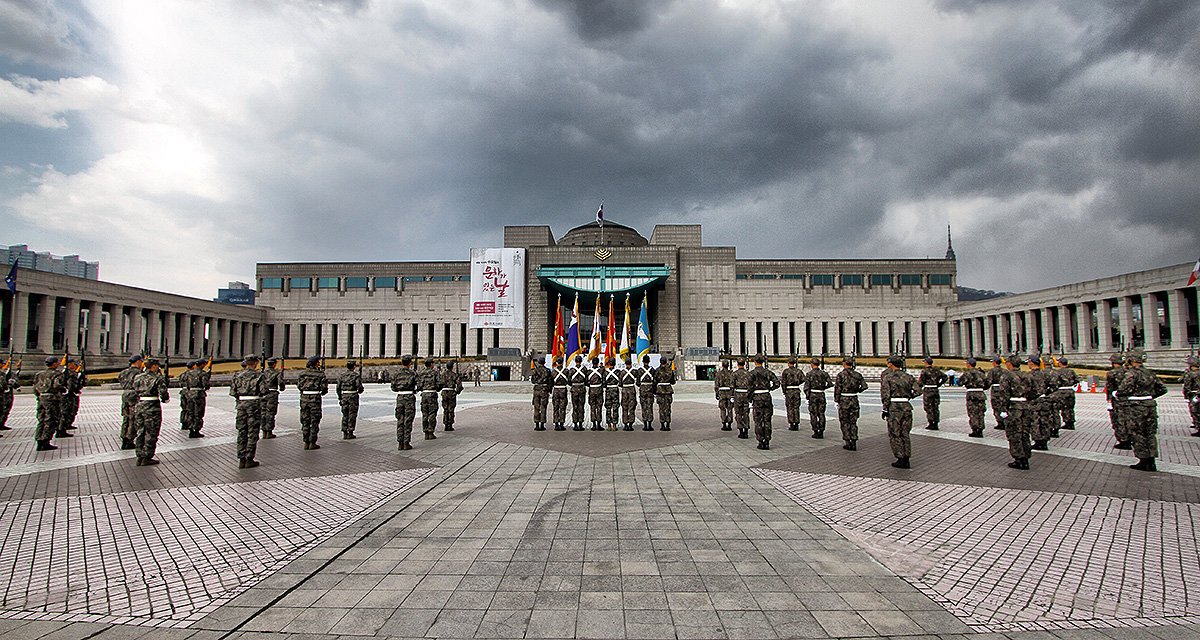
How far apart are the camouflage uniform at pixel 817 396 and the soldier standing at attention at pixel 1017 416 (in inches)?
140

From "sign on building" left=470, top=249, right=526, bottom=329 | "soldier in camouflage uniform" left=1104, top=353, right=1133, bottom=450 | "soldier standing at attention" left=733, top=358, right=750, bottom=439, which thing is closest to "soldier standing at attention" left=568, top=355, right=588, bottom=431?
"soldier standing at attention" left=733, top=358, right=750, bottom=439

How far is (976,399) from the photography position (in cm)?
1373

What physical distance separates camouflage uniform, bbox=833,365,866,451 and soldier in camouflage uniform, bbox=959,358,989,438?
12.9 feet

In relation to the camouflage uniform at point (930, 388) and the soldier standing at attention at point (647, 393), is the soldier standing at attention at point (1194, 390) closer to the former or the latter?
the camouflage uniform at point (930, 388)

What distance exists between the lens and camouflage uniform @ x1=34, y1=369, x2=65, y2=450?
11562 millimetres

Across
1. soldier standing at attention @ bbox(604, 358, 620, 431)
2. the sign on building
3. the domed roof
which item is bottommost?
soldier standing at attention @ bbox(604, 358, 620, 431)

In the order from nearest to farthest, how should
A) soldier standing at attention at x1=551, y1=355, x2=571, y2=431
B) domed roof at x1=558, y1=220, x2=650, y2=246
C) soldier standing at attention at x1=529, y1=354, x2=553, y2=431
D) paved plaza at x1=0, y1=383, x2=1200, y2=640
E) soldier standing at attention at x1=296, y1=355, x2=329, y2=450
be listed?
paved plaza at x1=0, y1=383, x2=1200, y2=640 → soldier standing at attention at x1=296, y1=355, x2=329, y2=450 → soldier standing at attention at x1=529, y1=354, x2=553, y2=431 → soldier standing at attention at x1=551, y1=355, x2=571, y2=431 → domed roof at x1=558, y1=220, x2=650, y2=246

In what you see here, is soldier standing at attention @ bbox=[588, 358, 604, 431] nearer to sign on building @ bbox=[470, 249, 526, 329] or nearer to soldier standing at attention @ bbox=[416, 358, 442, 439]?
soldier standing at attention @ bbox=[416, 358, 442, 439]

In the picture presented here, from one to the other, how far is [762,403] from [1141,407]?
6099 mm

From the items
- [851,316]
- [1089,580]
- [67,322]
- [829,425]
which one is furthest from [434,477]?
[851,316]

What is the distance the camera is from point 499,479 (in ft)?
28.2

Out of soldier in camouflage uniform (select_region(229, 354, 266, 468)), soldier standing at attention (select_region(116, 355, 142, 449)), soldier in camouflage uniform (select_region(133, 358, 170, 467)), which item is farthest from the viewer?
soldier standing at attention (select_region(116, 355, 142, 449))

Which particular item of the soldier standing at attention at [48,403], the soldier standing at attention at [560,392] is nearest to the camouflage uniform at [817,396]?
the soldier standing at attention at [560,392]

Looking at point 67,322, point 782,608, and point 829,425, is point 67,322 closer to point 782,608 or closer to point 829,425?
point 829,425
